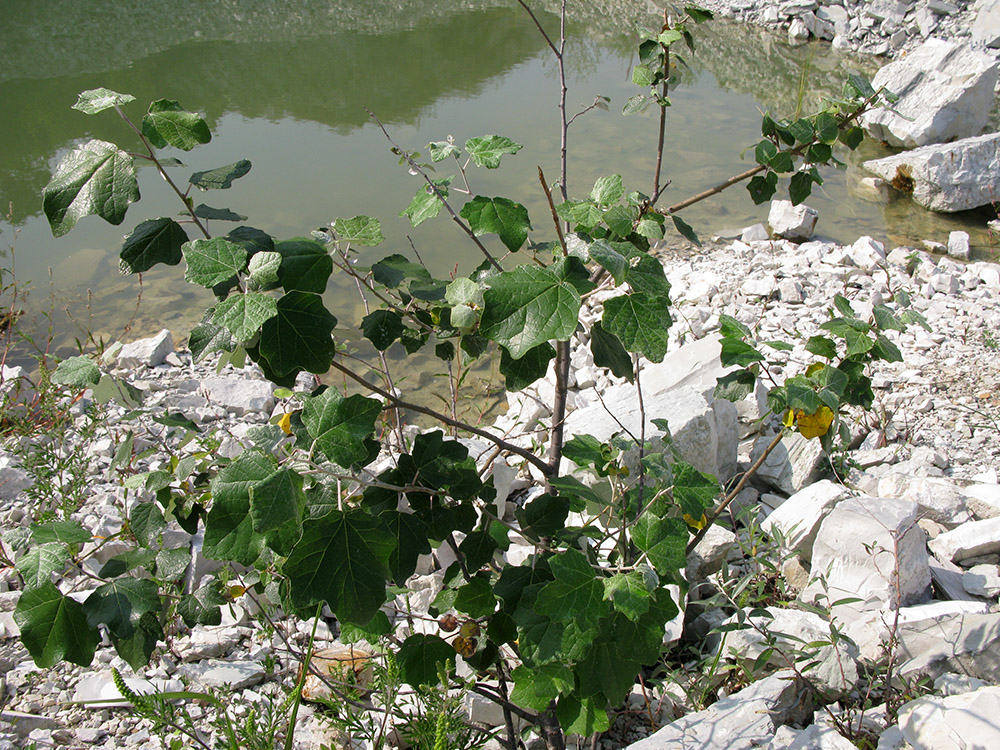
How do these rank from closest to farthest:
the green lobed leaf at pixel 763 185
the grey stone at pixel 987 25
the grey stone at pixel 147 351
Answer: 1. the green lobed leaf at pixel 763 185
2. the grey stone at pixel 147 351
3. the grey stone at pixel 987 25

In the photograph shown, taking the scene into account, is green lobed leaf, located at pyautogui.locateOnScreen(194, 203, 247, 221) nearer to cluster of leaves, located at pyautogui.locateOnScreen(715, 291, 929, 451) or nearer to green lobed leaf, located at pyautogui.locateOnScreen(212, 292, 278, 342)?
green lobed leaf, located at pyautogui.locateOnScreen(212, 292, 278, 342)

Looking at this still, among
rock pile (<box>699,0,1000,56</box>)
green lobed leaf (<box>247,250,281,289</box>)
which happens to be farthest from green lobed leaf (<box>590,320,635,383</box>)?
rock pile (<box>699,0,1000,56</box>)

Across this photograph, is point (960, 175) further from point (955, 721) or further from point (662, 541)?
point (662, 541)

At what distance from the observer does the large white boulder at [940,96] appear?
6.95 meters

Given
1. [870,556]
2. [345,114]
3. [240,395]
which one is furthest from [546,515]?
[345,114]

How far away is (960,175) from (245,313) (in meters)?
6.65

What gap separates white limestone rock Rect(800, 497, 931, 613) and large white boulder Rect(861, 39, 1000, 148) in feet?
19.8

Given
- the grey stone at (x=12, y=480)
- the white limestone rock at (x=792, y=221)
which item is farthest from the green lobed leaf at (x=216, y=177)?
the white limestone rock at (x=792, y=221)

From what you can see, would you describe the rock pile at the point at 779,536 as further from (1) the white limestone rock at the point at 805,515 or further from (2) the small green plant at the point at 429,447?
(2) the small green plant at the point at 429,447

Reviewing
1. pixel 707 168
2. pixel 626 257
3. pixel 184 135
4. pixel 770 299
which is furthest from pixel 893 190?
pixel 184 135

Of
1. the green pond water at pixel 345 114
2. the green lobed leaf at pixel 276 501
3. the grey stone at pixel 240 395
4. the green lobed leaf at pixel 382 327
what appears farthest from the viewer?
the green pond water at pixel 345 114

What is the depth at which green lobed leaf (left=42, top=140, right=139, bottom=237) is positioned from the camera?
1027 millimetres

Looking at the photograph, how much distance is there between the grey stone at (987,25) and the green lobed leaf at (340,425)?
38.8 feet

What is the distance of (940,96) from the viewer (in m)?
6.99
